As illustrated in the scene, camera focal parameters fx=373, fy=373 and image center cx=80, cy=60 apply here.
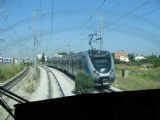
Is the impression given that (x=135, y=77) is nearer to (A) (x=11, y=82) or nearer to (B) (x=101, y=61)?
(B) (x=101, y=61)

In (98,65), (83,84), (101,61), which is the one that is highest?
(101,61)

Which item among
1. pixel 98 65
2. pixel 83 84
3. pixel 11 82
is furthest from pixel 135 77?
pixel 11 82

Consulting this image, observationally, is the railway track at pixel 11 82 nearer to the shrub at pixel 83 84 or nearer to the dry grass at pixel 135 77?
the shrub at pixel 83 84

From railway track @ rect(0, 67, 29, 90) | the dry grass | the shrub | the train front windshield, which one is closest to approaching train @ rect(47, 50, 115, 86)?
the train front windshield

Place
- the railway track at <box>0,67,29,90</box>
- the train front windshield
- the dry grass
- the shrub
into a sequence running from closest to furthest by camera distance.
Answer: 1. the shrub
2. the dry grass
3. the train front windshield
4. the railway track at <box>0,67,29,90</box>

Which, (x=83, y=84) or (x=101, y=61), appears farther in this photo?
(x=101, y=61)

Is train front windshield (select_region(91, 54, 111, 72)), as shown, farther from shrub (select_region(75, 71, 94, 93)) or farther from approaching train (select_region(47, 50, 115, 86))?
shrub (select_region(75, 71, 94, 93))

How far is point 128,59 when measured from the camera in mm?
7199

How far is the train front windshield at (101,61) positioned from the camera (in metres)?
8.78

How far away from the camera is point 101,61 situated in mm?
9469

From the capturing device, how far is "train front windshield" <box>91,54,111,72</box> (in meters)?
8.78

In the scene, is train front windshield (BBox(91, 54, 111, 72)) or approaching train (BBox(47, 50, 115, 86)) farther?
train front windshield (BBox(91, 54, 111, 72))

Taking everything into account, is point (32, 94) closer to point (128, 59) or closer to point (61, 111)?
point (128, 59)

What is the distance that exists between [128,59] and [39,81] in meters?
3.45
